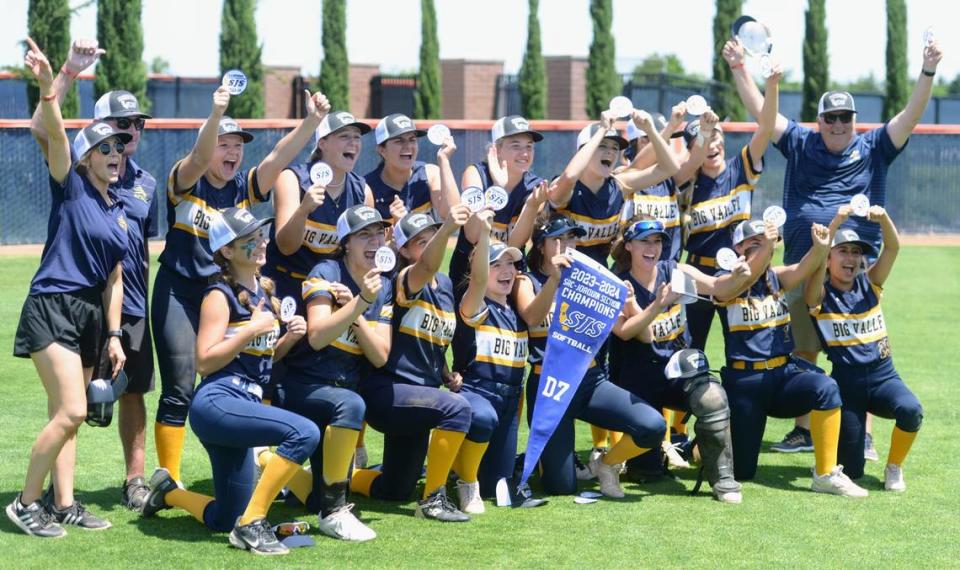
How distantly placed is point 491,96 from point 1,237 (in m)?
20.0

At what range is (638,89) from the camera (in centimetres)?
3064

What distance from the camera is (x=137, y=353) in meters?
6.51

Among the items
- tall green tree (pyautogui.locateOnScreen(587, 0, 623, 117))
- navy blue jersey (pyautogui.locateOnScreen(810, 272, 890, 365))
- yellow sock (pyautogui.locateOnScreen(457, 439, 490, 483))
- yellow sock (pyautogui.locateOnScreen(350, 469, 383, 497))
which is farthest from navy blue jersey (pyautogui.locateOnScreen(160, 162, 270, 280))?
tall green tree (pyautogui.locateOnScreen(587, 0, 623, 117))

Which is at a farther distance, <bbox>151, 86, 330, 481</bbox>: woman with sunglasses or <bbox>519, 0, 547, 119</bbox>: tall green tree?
<bbox>519, 0, 547, 119</bbox>: tall green tree

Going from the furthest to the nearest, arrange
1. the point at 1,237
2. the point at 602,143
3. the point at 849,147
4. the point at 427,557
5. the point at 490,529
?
the point at 1,237
the point at 849,147
the point at 602,143
the point at 490,529
the point at 427,557

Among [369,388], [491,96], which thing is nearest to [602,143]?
[369,388]

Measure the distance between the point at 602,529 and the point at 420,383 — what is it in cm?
114

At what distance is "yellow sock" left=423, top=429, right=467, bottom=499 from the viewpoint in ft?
21.2

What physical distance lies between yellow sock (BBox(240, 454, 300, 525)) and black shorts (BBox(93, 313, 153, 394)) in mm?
1088

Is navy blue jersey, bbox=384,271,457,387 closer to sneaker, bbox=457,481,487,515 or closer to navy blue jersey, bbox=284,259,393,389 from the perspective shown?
navy blue jersey, bbox=284,259,393,389

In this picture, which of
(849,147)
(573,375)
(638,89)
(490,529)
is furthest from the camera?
(638,89)

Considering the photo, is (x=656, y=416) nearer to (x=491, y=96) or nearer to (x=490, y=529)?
(x=490, y=529)

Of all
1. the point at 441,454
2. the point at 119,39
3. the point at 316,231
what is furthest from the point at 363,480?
the point at 119,39

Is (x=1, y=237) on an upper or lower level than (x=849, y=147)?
lower
